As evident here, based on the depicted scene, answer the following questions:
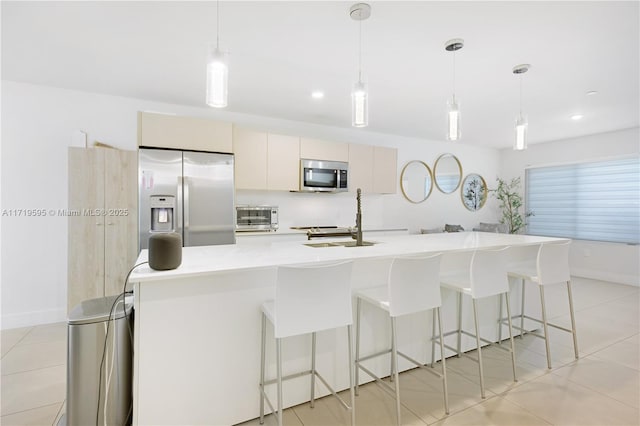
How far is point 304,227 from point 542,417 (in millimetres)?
3399

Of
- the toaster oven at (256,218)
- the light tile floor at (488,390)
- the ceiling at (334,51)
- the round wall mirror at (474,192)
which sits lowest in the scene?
the light tile floor at (488,390)

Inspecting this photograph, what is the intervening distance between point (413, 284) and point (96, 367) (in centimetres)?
179

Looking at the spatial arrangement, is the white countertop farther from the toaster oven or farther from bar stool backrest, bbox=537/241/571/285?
the toaster oven

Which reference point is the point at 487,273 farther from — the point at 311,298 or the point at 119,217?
the point at 119,217

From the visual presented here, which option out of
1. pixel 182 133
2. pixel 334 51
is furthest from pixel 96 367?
pixel 334 51

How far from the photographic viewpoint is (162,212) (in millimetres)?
3291

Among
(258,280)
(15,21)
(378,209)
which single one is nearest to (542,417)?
(258,280)

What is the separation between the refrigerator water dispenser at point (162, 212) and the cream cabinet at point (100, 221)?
0.28 meters

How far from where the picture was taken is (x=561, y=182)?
598cm

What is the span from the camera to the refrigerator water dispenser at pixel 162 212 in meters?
3.26

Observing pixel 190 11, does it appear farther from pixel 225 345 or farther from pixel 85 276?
pixel 85 276

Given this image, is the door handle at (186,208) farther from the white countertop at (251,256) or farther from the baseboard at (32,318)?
the baseboard at (32,318)

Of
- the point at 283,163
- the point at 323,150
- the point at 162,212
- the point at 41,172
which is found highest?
the point at 323,150

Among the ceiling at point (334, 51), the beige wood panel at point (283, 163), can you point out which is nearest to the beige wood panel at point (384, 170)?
the ceiling at point (334, 51)
